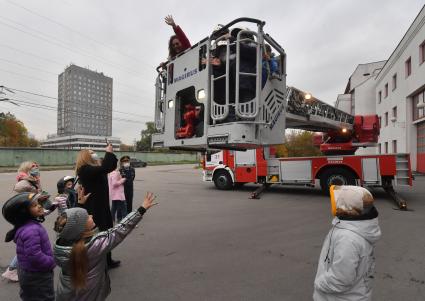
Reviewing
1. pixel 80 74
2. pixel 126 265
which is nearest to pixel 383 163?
pixel 126 265

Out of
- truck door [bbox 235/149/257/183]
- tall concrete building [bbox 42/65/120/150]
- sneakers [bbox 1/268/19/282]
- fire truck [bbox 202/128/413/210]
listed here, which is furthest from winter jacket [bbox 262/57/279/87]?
tall concrete building [bbox 42/65/120/150]

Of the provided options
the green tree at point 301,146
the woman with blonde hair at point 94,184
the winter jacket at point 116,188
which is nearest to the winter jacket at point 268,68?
the woman with blonde hair at point 94,184

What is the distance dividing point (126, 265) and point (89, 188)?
1331 millimetres

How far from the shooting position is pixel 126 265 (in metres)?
4.08

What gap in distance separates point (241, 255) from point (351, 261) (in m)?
2.85

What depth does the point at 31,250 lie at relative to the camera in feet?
7.72

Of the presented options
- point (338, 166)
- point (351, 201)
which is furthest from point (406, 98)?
point (351, 201)

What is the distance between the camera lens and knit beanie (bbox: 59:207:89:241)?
2008 mm

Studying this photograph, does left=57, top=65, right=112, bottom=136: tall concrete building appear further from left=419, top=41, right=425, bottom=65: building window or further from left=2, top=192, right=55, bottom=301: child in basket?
left=2, top=192, right=55, bottom=301: child in basket

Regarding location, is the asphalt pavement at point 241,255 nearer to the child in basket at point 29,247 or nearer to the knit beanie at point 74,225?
the child in basket at point 29,247

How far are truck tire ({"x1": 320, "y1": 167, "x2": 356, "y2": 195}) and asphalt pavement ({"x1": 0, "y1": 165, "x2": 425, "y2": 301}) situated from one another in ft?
5.89

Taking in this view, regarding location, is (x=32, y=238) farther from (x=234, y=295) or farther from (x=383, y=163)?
(x=383, y=163)

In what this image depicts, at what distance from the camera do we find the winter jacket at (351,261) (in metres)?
1.83

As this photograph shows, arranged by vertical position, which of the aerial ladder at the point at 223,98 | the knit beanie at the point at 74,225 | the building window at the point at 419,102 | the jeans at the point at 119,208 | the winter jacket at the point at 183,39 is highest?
the building window at the point at 419,102
